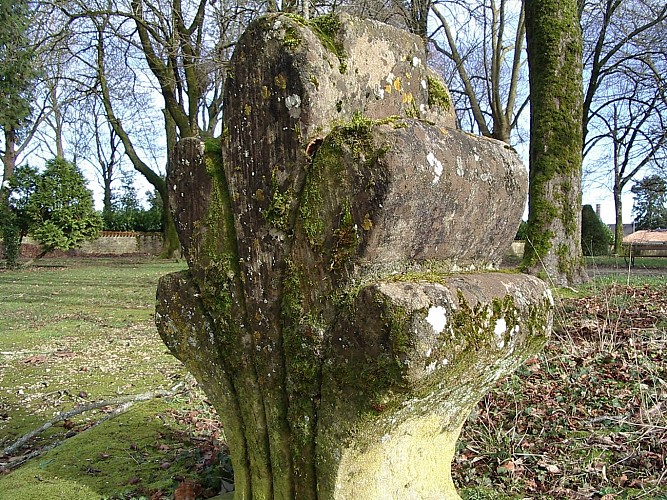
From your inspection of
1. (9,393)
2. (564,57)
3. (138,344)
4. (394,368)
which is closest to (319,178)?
(394,368)

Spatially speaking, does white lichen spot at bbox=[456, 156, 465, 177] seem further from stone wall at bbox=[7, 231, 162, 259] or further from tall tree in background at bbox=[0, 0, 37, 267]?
stone wall at bbox=[7, 231, 162, 259]

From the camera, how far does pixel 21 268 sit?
2034 centimetres

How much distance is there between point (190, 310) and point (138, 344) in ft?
18.2

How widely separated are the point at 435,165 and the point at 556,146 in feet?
22.5

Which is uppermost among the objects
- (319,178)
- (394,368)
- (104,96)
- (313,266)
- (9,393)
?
(104,96)

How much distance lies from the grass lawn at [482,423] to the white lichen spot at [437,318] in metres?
1.45

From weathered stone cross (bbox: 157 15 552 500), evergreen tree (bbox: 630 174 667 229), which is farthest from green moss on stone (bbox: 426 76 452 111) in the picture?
evergreen tree (bbox: 630 174 667 229)

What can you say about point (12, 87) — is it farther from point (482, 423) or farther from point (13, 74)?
point (482, 423)

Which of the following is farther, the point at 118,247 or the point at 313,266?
the point at 118,247

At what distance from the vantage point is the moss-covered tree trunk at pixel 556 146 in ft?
26.0

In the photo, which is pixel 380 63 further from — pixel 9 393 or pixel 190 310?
pixel 9 393

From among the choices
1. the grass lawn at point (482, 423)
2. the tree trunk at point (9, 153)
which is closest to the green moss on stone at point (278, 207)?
the grass lawn at point (482, 423)

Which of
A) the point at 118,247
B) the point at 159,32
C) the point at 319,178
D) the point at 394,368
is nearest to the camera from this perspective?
the point at 394,368

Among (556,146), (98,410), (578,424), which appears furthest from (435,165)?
(556,146)
